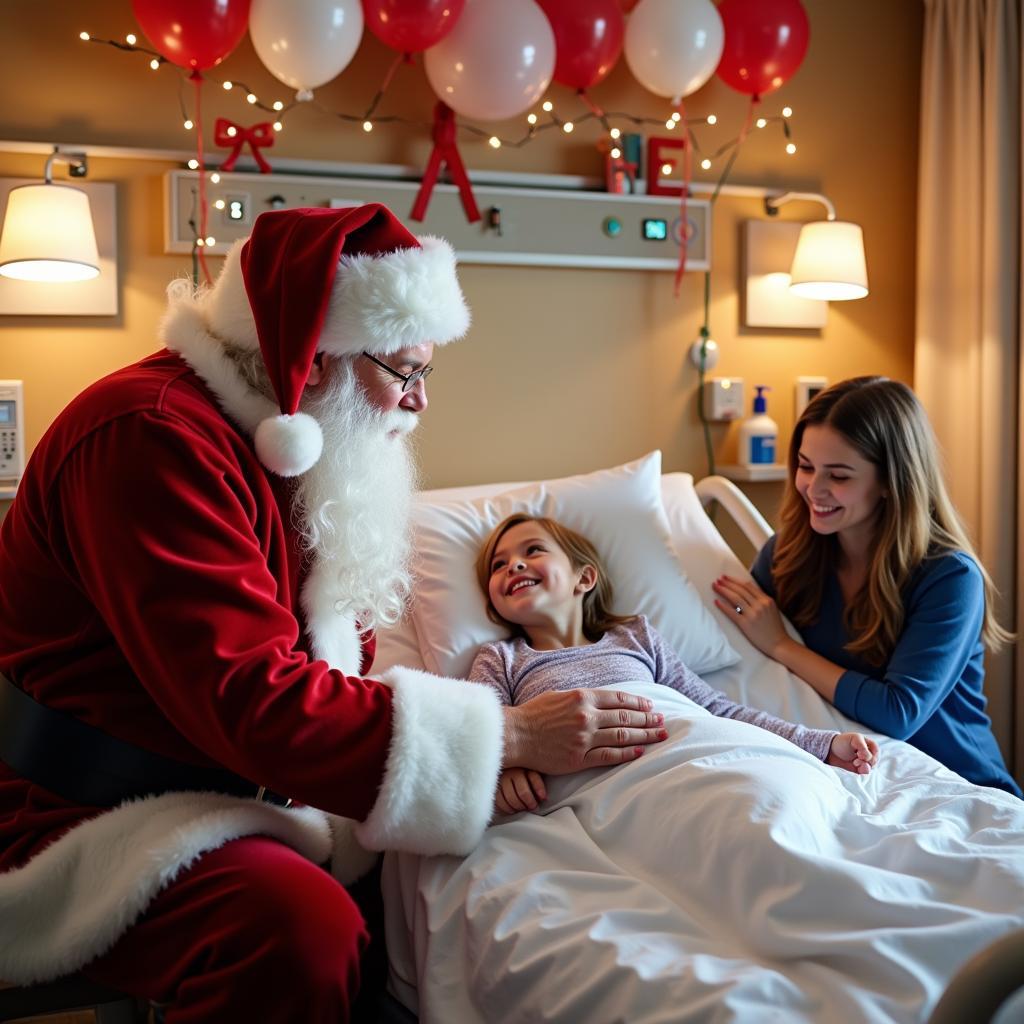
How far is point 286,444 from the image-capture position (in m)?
1.65

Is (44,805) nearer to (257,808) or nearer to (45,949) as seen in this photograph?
(45,949)

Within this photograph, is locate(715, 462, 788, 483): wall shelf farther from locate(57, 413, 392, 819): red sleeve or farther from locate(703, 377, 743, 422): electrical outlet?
locate(57, 413, 392, 819): red sleeve

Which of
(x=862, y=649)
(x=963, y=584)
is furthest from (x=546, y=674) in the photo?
(x=963, y=584)

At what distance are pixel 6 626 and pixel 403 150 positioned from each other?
190 centimetres

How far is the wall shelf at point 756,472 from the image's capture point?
11.0 ft

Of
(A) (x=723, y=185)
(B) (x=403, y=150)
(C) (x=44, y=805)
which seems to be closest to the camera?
(C) (x=44, y=805)

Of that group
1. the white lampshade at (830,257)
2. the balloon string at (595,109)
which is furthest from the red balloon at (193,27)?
the white lampshade at (830,257)

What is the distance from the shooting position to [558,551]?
2.46m

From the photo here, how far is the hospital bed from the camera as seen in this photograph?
127 centimetres

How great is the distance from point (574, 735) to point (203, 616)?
25.9 inches

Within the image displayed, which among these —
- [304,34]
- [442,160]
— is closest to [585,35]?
[442,160]

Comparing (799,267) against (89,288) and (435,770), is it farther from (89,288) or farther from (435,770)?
(435,770)

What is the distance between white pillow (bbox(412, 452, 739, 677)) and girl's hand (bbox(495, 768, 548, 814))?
1.83 ft

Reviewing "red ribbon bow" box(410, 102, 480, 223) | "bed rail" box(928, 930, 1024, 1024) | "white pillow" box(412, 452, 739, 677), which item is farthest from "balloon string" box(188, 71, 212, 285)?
"bed rail" box(928, 930, 1024, 1024)
